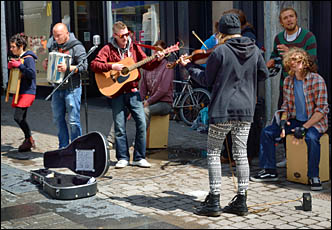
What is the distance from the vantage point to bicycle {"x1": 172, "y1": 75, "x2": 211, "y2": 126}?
10.1m

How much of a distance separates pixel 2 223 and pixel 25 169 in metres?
2.34

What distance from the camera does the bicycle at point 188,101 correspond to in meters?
10.1

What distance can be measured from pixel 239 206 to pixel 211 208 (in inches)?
9.5

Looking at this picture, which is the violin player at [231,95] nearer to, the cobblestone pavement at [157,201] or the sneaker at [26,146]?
the cobblestone pavement at [157,201]

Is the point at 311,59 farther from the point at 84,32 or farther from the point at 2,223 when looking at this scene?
the point at 84,32

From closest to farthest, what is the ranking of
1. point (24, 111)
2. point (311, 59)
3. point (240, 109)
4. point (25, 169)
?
point (240, 109) → point (311, 59) → point (25, 169) → point (24, 111)

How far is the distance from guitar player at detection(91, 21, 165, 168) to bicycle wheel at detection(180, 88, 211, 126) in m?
2.94

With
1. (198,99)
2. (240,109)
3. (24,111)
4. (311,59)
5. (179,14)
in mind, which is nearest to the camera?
(240,109)

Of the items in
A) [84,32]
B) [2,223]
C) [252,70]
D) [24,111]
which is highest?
[84,32]

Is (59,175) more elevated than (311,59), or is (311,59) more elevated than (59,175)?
(311,59)

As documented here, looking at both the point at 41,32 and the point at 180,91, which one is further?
the point at 41,32

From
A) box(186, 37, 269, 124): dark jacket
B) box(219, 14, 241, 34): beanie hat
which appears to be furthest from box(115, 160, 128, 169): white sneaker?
box(219, 14, 241, 34): beanie hat

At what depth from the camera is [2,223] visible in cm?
498

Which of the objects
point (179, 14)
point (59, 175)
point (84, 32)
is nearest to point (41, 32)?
point (84, 32)
